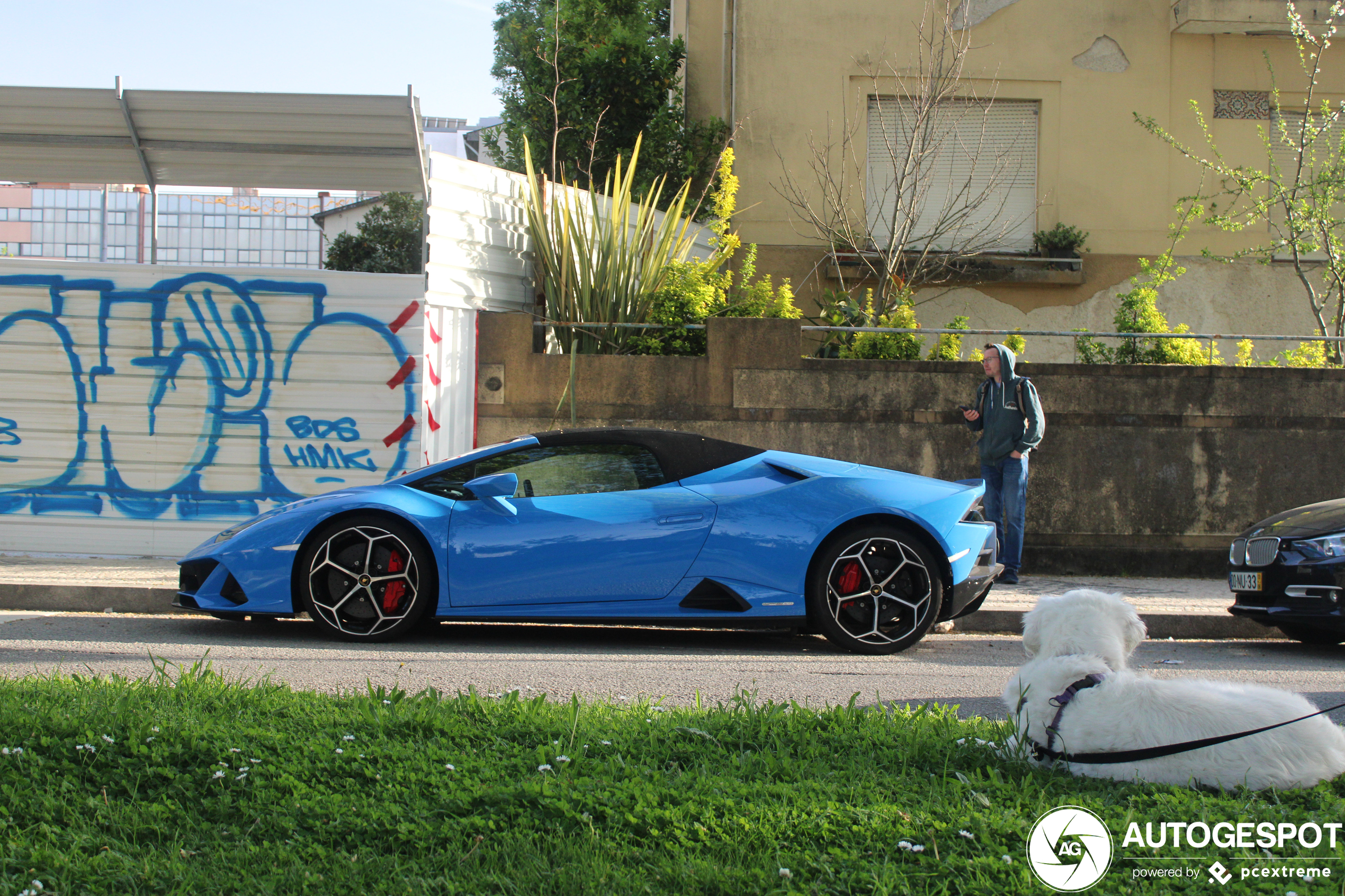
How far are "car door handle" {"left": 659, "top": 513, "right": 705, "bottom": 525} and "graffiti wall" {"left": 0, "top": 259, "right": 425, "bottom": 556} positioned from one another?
4176 mm

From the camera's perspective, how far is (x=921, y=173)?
13453 millimetres

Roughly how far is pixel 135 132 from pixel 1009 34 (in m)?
10.5

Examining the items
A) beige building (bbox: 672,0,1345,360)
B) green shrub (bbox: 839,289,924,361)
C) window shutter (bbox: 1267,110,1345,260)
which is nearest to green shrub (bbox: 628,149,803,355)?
green shrub (bbox: 839,289,924,361)

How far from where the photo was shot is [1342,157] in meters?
12.2

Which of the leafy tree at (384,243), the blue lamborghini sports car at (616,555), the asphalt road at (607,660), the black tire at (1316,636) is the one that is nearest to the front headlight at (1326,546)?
the asphalt road at (607,660)

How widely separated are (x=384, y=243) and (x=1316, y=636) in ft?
71.3

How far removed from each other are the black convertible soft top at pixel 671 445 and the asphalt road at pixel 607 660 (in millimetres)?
1062

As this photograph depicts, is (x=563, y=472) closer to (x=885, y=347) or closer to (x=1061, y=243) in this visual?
(x=885, y=347)

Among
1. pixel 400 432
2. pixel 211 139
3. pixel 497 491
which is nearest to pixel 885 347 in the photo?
pixel 400 432

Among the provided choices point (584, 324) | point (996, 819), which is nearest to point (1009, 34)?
point (584, 324)

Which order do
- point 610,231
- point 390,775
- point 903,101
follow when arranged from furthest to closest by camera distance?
point 903,101 < point 610,231 < point 390,775

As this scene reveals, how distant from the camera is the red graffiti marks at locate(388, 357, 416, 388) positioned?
959 cm

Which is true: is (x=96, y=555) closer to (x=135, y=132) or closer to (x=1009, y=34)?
(x=135, y=132)

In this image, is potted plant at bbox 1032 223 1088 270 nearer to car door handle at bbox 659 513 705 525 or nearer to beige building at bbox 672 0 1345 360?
beige building at bbox 672 0 1345 360
